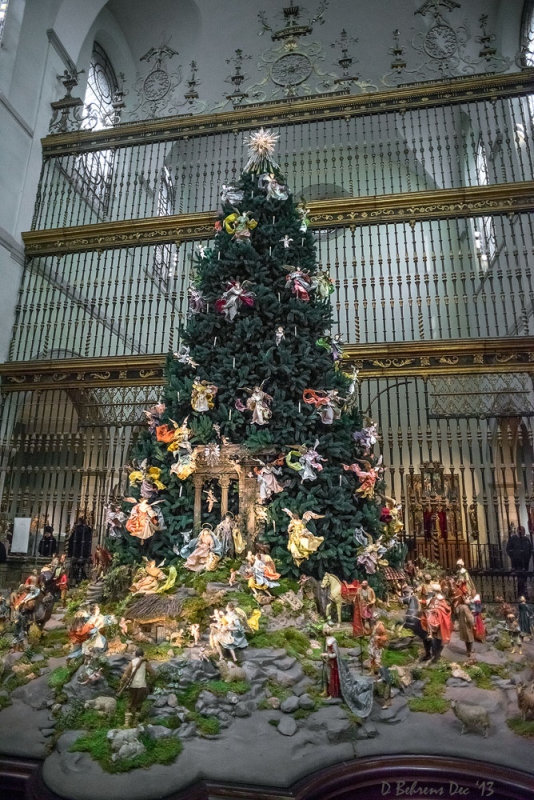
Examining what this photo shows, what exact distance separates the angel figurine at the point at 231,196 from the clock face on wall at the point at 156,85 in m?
5.93

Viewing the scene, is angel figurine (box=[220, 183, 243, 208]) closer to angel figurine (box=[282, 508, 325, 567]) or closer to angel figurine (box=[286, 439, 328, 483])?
angel figurine (box=[286, 439, 328, 483])

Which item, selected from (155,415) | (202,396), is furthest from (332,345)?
(155,415)

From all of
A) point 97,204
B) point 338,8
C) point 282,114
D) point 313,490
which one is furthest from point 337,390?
point 338,8

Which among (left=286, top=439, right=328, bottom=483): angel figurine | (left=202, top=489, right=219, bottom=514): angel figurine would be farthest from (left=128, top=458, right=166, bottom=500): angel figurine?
(left=286, top=439, right=328, bottom=483): angel figurine

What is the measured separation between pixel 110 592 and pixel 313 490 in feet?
9.17

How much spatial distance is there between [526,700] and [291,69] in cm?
1231

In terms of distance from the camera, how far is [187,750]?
3660 millimetres

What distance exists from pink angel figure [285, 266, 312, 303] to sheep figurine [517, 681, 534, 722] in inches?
204

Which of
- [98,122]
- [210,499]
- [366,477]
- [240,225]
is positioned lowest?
[210,499]

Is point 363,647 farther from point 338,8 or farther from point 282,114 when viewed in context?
point 338,8

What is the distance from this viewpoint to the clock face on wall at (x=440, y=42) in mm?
11367

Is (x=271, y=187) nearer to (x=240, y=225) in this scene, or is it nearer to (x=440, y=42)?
(x=240, y=225)

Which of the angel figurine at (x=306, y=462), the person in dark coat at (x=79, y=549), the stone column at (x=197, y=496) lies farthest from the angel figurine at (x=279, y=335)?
the person in dark coat at (x=79, y=549)

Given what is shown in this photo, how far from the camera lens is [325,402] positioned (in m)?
6.98
